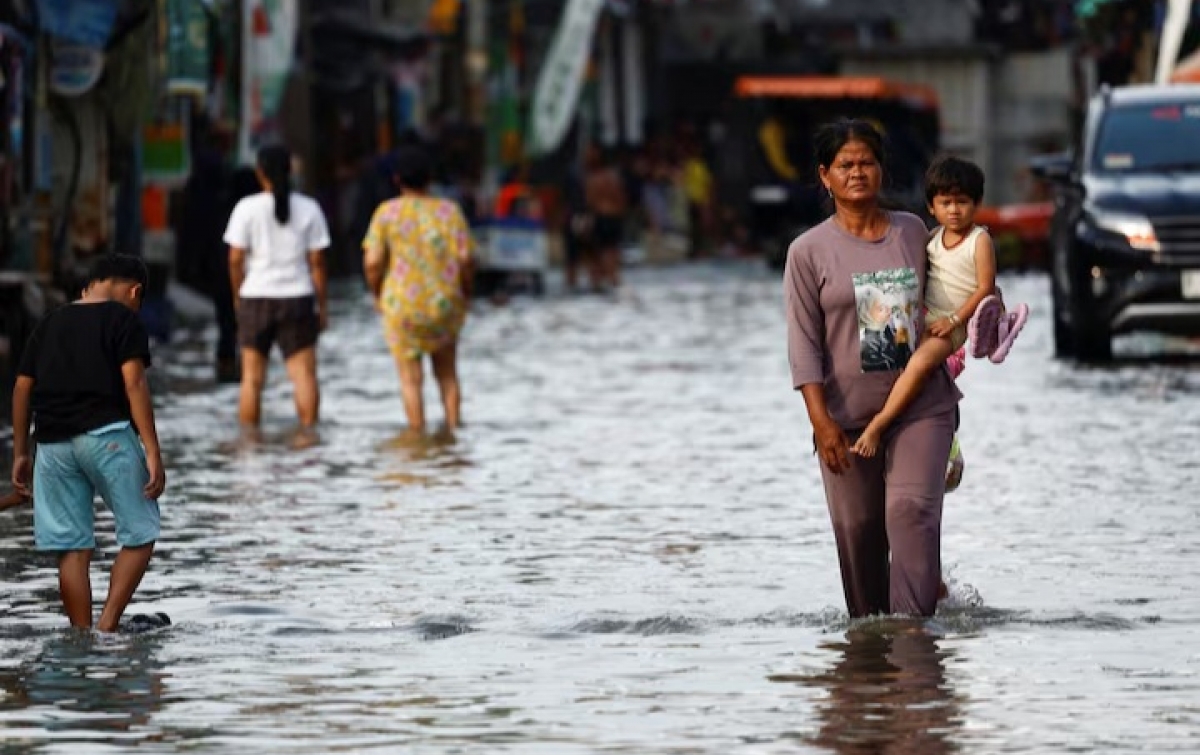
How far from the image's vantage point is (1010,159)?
73.8 metres

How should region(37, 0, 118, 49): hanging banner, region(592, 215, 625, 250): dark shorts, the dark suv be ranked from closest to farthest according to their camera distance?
1. the dark suv
2. region(37, 0, 118, 49): hanging banner
3. region(592, 215, 625, 250): dark shorts

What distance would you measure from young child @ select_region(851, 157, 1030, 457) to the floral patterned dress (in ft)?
29.4

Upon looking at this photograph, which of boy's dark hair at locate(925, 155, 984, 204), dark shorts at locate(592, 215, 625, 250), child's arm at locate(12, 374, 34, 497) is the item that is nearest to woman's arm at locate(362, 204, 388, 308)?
child's arm at locate(12, 374, 34, 497)

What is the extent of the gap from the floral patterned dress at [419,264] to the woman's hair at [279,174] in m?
0.53

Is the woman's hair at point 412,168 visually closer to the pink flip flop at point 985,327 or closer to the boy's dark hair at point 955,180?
the boy's dark hair at point 955,180

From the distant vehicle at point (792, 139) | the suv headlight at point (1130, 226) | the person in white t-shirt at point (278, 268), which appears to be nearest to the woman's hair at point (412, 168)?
the person in white t-shirt at point (278, 268)

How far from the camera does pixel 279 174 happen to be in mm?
19078

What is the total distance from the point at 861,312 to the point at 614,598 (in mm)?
1781

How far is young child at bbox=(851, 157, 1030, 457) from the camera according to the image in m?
10.2

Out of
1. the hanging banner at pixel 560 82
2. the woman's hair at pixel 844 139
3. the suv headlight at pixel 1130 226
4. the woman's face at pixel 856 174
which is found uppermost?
the woman's hair at pixel 844 139

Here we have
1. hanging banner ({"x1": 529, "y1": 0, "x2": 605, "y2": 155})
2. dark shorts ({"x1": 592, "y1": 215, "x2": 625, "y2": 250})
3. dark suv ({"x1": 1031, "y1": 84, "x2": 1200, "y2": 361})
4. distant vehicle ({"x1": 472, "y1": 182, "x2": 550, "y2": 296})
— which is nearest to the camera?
dark suv ({"x1": 1031, "y1": 84, "x2": 1200, "y2": 361})

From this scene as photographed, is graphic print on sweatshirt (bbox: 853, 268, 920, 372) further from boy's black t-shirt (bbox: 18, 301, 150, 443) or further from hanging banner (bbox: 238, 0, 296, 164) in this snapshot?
hanging banner (bbox: 238, 0, 296, 164)

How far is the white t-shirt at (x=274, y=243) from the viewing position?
19.3m

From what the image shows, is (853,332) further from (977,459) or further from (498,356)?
(498,356)
